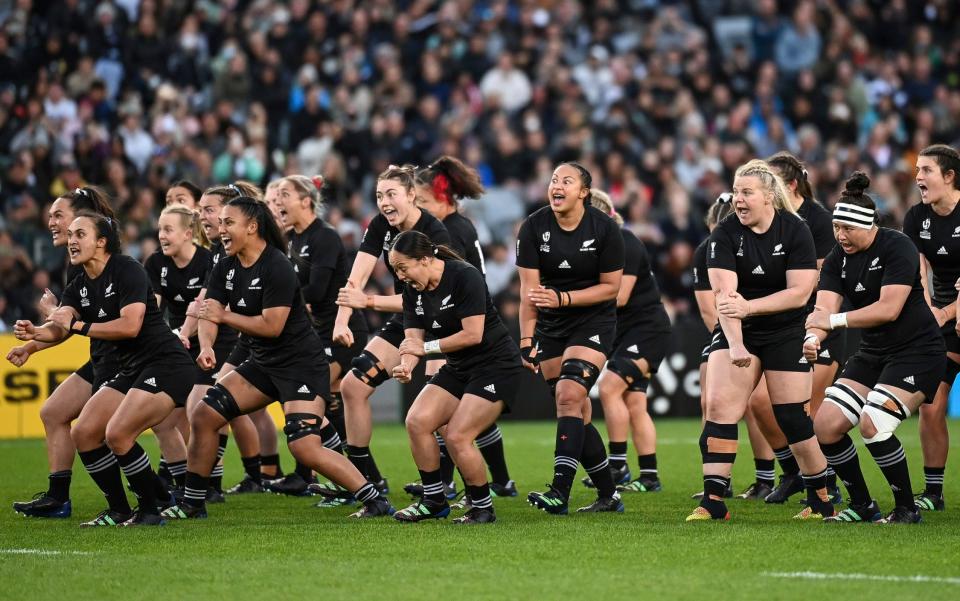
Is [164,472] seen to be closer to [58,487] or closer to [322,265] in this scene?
[58,487]

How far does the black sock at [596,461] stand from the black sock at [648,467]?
5.51 feet

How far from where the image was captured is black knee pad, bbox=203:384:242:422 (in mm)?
9352

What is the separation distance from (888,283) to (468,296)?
8.45 ft

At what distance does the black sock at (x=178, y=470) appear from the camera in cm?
1064

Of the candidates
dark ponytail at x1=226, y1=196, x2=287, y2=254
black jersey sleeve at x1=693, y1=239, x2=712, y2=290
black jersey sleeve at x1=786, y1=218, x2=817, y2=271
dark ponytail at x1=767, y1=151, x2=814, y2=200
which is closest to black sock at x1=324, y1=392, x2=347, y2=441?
dark ponytail at x1=226, y1=196, x2=287, y2=254

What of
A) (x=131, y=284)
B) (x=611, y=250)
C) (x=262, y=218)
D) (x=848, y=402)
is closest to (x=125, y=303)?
(x=131, y=284)

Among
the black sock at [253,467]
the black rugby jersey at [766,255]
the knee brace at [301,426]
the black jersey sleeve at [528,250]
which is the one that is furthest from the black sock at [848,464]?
the black sock at [253,467]

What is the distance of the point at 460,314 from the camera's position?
905cm

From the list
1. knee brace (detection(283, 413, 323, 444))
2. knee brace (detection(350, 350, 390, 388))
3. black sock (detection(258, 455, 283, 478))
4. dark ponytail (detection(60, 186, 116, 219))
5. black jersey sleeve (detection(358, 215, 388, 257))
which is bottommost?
black sock (detection(258, 455, 283, 478))

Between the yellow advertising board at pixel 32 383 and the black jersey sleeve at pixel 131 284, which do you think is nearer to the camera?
the black jersey sleeve at pixel 131 284

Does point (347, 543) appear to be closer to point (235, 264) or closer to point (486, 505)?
point (486, 505)

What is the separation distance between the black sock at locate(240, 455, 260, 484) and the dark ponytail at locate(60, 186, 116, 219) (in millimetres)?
2558

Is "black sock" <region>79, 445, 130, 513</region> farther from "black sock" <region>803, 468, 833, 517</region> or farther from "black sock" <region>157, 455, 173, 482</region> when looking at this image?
"black sock" <region>803, 468, 833, 517</region>

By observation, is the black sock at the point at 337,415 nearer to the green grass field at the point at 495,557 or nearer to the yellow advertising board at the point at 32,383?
the green grass field at the point at 495,557
